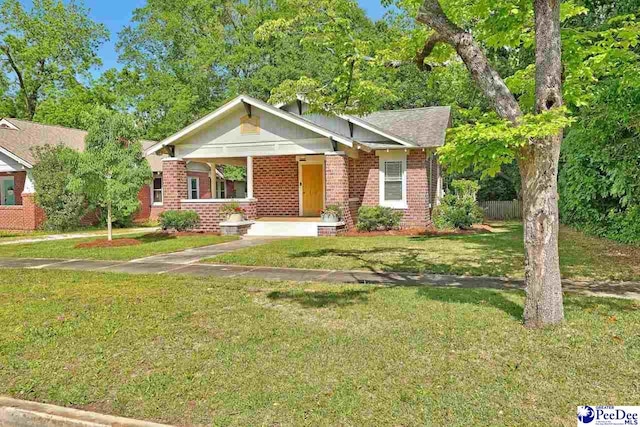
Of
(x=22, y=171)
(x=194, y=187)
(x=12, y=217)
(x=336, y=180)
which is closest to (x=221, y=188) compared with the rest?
(x=194, y=187)

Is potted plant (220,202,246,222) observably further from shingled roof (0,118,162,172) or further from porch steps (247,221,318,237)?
shingled roof (0,118,162,172)

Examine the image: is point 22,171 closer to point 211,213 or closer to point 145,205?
point 145,205

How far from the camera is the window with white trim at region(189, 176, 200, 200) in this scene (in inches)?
1191

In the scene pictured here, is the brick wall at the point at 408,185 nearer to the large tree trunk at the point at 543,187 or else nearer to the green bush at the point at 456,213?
the green bush at the point at 456,213

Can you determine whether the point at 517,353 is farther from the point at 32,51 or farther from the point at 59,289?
the point at 32,51

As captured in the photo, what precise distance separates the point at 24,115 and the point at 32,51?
6227 millimetres

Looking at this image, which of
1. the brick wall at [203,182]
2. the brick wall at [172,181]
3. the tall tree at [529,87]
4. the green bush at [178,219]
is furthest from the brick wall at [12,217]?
the tall tree at [529,87]

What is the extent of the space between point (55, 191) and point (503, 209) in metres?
24.6

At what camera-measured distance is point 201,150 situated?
1934cm

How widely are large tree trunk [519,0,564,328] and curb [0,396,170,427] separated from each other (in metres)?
4.16

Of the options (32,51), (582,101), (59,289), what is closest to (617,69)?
(582,101)

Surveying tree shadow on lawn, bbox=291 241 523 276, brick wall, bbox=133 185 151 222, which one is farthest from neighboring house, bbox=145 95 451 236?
brick wall, bbox=133 185 151 222

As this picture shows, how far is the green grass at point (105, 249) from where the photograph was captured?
40.8 feet

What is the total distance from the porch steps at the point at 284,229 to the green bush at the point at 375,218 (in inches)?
71.2
